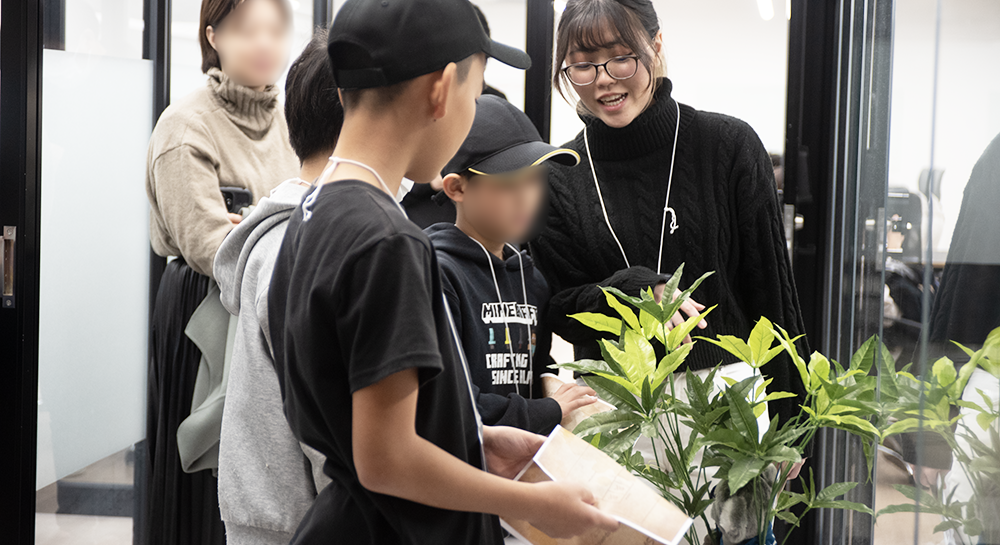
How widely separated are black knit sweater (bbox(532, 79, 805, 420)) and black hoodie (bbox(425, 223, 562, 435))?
93 millimetres

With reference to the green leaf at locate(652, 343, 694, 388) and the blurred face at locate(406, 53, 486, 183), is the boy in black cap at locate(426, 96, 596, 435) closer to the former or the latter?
the green leaf at locate(652, 343, 694, 388)

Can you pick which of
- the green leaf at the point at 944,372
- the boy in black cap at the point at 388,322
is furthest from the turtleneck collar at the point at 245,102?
the green leaf at the point at 944,372

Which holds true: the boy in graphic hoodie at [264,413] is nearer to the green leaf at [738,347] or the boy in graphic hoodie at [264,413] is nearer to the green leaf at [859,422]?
the green leaf at [738,347]

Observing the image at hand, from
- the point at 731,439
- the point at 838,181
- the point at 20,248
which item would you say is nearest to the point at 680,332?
the point at 731,439

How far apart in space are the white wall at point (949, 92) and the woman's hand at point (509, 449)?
1.89 feet

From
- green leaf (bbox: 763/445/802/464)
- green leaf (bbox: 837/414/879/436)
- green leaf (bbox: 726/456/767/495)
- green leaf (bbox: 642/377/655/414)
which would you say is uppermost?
green leaf (bbox: 642/377/655/414)

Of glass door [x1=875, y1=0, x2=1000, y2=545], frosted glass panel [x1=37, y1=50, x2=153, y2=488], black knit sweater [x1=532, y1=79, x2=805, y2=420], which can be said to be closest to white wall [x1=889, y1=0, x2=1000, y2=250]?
glass door [x1=875, y1=0, x2=1000, y2=545]

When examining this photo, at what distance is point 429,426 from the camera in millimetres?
699

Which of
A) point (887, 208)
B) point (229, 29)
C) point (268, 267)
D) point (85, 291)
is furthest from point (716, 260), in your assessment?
point (85, 291)

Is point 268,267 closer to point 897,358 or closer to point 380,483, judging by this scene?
point 380,483

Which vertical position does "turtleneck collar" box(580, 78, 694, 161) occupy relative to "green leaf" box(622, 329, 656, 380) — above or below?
above

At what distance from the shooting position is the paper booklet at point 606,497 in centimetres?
71

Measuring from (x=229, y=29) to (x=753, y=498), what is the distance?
147cm

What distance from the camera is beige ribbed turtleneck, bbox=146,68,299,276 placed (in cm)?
166
